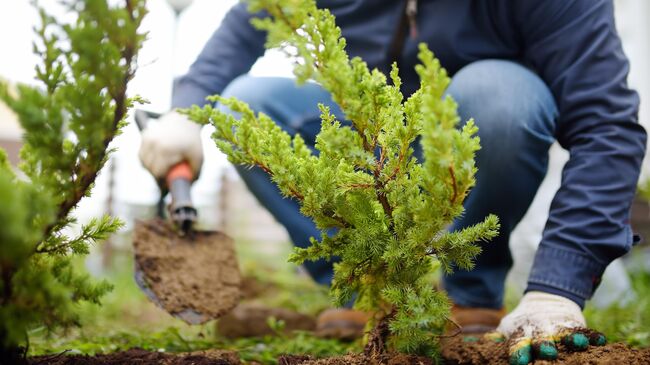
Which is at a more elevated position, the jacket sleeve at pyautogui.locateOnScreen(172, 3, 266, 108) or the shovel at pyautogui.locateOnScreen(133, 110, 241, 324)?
the jacket sleeve at pyautogui.locateOnScreen(172, 3, 266, 108)

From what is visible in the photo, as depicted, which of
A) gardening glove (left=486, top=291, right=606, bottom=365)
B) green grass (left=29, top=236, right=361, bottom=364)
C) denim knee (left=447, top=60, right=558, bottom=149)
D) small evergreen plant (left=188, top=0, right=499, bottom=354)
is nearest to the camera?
small evergreen plant (left=188, top=0, right=499, bottom=354)

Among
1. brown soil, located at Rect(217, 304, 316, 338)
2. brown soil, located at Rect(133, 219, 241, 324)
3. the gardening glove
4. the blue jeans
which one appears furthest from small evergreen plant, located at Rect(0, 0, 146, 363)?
brown soil, located at Rect(217, 304, 316, 338)

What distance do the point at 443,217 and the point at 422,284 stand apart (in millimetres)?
183

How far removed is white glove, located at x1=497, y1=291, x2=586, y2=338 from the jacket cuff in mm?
24

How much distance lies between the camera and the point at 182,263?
7.14ft

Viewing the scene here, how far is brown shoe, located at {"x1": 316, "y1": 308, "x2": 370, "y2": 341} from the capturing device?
2.38 meters

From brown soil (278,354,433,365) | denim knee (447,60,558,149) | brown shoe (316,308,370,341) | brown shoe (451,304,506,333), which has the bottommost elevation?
brown shoe (316,308,370,341)

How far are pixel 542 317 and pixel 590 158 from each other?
1.75 ft

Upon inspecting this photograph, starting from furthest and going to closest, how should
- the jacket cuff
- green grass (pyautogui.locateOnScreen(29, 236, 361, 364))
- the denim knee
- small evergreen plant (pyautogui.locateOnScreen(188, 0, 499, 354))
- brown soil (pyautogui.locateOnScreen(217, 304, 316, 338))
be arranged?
brown soil (pyautogui.locateOnScreen(217, 304, 316, 338))
the denim knee
green grass (pyautogui.locateOnScreen(29, 236, 361, 364))
the jacket cuff
small evergreen plant (pyautogui.locateOnScreen(188, 0, 499, 354))

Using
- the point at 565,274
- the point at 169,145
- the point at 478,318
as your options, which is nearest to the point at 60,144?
the point at 169,145

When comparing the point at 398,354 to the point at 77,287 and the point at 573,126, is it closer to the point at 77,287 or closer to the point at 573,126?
the point at 77,287

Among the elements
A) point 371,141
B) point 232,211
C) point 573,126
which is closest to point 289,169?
point 371,141

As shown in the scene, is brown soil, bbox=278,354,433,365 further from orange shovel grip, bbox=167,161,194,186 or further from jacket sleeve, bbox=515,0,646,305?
orange shovel grip, bbox=167,161,194,186

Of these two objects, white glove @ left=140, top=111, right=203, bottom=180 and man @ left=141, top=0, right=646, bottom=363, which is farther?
white glove @ left=140, top=111, right=203, bottom=180
